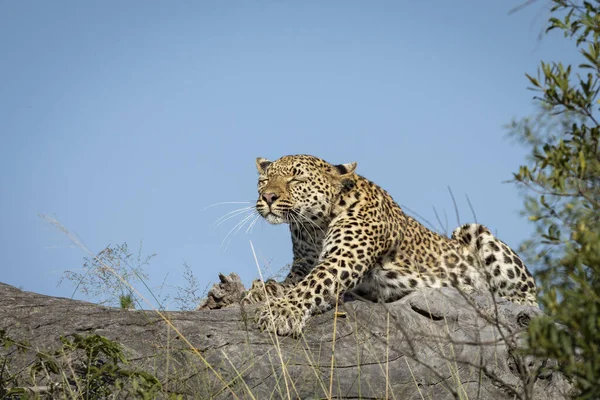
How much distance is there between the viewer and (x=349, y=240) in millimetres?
10430

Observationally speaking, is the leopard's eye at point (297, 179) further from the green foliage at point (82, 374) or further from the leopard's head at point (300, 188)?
the green foliage at point (82, 374)

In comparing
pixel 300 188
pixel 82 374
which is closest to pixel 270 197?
pixel 300 188

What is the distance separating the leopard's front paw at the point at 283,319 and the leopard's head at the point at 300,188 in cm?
196

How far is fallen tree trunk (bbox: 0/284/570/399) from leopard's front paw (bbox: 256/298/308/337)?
111mm

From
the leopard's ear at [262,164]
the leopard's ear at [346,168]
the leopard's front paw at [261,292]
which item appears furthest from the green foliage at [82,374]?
the leopard's ear at [346,168]

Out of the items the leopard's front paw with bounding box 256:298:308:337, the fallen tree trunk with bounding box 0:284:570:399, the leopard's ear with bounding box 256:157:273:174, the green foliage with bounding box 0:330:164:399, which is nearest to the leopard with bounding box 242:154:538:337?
the leopard's ear with bounding box 256:157:273:174

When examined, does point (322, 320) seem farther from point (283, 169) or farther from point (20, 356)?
point (20, 356)

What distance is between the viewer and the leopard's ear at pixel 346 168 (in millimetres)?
11359

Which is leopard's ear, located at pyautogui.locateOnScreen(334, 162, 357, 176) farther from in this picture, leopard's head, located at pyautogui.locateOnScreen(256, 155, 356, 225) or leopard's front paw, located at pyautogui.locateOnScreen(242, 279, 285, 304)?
leopard's front paw, located at pyautogui.locateOnScreen(242, 279, 285, 304)

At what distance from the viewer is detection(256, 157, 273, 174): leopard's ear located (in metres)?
11.8

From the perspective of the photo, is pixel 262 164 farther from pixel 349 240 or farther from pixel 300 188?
pixel 349 240

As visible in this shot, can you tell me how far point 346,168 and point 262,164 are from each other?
137 centimetres

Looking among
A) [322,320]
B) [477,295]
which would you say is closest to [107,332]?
[322,320]

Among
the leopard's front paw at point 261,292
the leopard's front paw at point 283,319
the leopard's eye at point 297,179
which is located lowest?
the leopard's front paw at point 283,319
